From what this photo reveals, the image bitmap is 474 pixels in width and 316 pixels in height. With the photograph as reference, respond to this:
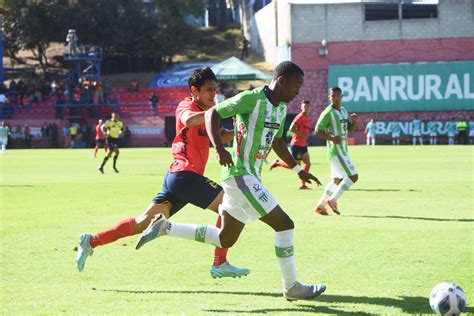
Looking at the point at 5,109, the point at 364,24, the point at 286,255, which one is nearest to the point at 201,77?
the point at 286,255

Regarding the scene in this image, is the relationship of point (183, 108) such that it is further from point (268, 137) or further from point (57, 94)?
point (57, 94)

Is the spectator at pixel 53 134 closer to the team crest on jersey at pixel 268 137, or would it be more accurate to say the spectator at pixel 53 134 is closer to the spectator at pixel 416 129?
the spectator at pixel 416 129

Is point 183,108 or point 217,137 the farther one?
point 183,108

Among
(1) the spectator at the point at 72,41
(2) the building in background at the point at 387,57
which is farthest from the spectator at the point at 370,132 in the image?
(1) the spectator at the point at 72,41

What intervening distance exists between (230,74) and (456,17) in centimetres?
1529

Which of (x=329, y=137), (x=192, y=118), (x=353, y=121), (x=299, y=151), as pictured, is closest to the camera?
(x=192, y=118)

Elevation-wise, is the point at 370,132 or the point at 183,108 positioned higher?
the point at 183,108

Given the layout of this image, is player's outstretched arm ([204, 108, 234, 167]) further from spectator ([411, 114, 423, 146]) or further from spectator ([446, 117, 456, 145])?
spectator ([446, 117, 456, 145])

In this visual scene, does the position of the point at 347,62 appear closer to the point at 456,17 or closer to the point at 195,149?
the point at 456,17

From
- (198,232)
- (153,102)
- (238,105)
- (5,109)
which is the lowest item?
(5,109)

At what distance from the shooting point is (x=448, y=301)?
6820mm

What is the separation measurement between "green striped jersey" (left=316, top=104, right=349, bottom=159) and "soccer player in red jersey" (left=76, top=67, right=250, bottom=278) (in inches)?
258

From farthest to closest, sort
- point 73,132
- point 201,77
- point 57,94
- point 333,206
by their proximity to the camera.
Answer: point 57,94 < point 73,132 < point 333,206 < point 201,77

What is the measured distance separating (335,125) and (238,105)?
315 inches
